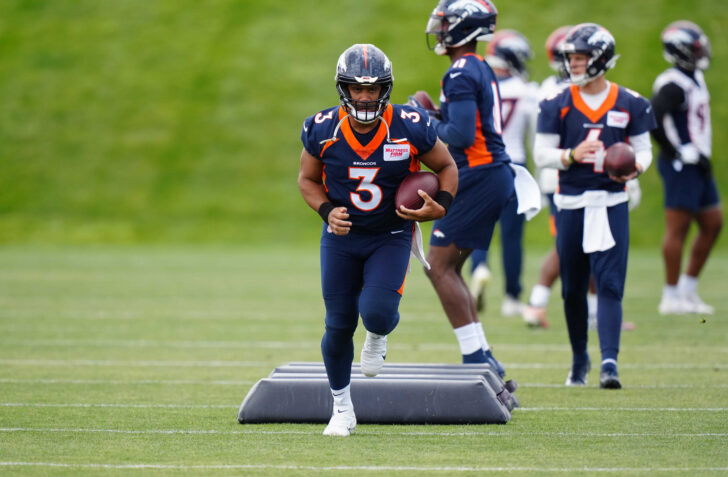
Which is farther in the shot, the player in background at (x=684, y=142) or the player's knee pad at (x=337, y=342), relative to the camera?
the player in background at (x=684, y=142)

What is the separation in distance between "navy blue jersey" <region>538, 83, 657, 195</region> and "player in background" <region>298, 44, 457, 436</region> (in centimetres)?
161

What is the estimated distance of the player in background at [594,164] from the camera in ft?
21.4

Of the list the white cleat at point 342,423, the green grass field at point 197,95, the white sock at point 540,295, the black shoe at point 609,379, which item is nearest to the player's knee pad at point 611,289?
the black shoe at point 609,379

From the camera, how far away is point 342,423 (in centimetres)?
516

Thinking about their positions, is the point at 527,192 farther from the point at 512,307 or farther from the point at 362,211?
the point at 512,307

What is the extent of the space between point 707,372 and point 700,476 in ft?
10.4

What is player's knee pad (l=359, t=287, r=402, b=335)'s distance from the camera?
5.01m

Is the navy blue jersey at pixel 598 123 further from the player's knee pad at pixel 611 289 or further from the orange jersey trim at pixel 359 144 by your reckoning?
the orange jersey trim at pixel 359 144

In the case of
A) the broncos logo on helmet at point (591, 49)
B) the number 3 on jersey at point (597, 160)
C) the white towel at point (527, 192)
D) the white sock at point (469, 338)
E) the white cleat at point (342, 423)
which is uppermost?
the broncos logo on helmet at point (591, 49)

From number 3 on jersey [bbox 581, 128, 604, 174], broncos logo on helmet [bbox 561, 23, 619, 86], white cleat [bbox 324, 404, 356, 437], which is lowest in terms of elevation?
white cleat [bbox 324, 404, 356, 437]

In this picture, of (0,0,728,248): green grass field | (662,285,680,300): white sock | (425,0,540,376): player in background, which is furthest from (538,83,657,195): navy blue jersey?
(0,0,728,248): green grass field

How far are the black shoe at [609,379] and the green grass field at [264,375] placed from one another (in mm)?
124

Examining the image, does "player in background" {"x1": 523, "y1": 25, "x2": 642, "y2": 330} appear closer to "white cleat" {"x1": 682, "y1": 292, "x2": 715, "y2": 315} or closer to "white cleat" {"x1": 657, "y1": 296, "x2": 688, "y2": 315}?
"white cleat" {"x1": 657, "y1": 296, "x2": 688, "y2": 315}

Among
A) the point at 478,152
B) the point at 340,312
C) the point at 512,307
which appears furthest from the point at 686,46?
the point at 340,312
